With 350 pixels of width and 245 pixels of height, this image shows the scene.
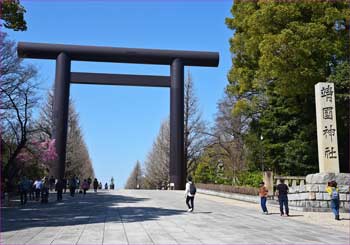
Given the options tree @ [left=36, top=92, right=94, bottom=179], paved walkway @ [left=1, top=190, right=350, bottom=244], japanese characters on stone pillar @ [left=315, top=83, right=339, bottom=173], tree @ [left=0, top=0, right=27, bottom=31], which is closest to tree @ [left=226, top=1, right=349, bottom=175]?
japanese characters on stone pillar @ [left=315, top=83, right=339, bottom=173]

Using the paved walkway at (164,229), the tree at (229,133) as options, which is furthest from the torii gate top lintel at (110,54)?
the paved walkway at (164,229)

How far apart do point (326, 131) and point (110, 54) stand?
18.5 m

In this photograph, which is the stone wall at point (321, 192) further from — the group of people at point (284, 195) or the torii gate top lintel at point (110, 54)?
the torii gate top lintel at point (110, 54)

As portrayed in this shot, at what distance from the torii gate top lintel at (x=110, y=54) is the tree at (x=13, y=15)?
16273mm

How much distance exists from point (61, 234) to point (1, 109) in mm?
9103

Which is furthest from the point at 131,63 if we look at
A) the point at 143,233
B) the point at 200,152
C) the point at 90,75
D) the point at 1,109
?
the point at 143,233

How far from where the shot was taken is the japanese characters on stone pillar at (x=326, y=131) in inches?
627

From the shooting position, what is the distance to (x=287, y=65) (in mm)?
19359

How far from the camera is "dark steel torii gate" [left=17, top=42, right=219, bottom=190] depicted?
96.7 feet

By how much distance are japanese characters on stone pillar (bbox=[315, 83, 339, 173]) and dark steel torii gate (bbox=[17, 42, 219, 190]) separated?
49.6ft

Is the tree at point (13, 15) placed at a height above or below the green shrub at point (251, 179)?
above

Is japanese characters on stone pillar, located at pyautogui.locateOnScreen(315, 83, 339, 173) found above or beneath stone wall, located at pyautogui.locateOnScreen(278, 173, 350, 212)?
above

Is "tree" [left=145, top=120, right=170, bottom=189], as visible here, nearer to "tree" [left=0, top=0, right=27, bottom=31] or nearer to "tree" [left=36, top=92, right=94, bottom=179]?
"tree" [left=36, top=92, right=94, bottom=179]

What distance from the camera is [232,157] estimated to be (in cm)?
3184
